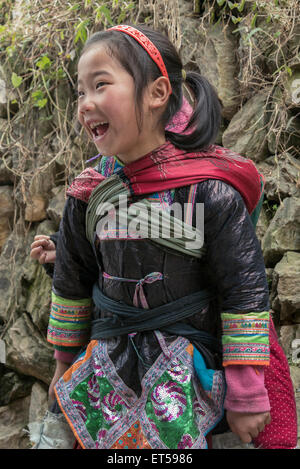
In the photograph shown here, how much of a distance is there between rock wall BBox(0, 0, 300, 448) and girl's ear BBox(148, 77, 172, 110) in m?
1.00

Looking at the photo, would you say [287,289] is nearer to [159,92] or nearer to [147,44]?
[159,92]

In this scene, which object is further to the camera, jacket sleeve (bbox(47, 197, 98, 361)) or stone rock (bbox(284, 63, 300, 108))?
stone rock (bbox(284, 63, 300, 108))

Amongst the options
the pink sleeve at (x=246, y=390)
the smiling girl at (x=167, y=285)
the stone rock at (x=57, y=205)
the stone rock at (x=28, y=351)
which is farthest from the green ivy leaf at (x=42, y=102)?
the pink sleeve at (x=246, y=390)

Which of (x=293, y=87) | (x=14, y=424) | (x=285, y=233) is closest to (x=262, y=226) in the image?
(x=285, y=233)

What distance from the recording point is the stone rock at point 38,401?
2580mm

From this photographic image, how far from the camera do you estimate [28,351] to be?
257 cm

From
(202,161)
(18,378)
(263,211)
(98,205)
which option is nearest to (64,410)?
(98,205)

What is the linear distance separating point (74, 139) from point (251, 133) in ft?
3.43

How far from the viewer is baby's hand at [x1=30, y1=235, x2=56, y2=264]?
1.63 metres

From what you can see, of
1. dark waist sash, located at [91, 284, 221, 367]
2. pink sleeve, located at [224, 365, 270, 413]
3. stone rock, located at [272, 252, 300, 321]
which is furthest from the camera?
stone rock, located at [272, 252, 300, 321]

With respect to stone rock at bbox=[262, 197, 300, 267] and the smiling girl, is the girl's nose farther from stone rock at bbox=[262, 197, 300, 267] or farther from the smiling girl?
stone rock at bbox=[262, 197, 300, 267]

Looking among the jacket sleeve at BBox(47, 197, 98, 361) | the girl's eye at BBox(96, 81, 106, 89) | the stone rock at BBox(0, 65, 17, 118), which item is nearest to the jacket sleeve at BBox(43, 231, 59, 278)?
the jacket sleeve at BBox(47, 197, 98, 361)

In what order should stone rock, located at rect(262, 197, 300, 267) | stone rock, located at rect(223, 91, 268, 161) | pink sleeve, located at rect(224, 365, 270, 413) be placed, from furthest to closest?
stone rock, located at rect(223, 91, 268, 161)
stone rock, located at rect(262, 197, 300, 267)
pink sleeve, located at rect(224, 365, 270, 413)

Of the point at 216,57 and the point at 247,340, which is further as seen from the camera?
the point at 216,57
